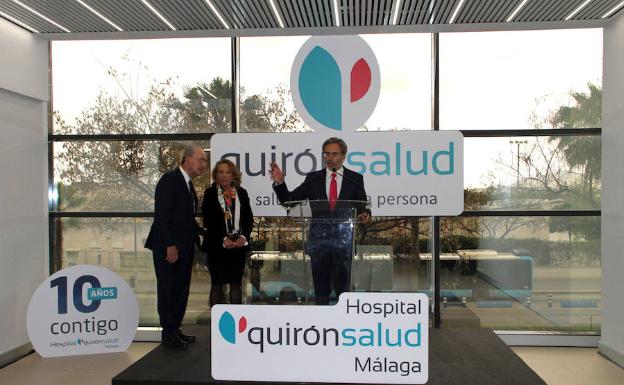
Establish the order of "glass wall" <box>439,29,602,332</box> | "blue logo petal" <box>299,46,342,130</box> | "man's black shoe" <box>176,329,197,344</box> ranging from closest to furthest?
"man's black shoe" <box>176,329,197,344</box>, "blue logo petal" <box>299,46,342,130</box>, "glass wall" <box>439,29,602,332</box>

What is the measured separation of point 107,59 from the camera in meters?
6.18

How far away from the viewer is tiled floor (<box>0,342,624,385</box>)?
15.7 feet

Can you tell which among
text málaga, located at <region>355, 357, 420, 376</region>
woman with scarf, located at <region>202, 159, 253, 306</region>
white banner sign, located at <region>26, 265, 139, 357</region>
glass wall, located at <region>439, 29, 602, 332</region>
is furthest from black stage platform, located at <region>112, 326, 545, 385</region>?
Answer: glass wall, located at <region>439, 29, 602, 332</region>

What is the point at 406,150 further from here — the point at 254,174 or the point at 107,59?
the point at 107,59

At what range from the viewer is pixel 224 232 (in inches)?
186

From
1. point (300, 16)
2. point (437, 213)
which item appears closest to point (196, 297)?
point (437, 213)

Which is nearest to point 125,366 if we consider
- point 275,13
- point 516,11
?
point 275,13

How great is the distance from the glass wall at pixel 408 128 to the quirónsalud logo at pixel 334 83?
279 mm

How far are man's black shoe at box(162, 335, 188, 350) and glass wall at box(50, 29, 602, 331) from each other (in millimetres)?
1754

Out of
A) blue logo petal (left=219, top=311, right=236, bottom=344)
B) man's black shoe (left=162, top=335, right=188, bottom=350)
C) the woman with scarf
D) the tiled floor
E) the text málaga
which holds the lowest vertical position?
the tiled floor

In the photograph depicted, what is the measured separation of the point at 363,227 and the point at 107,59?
3.15 metres

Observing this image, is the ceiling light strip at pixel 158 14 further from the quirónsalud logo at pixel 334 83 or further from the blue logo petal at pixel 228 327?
the blue logo petal at pixel 228 327

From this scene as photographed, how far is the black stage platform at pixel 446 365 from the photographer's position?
341 cm

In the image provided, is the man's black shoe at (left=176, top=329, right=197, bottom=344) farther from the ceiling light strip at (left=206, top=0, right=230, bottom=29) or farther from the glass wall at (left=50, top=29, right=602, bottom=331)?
the ceiling light strip at (left=206, top=0, right=230, bottom=29)
